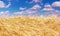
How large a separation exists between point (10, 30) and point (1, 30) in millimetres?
198

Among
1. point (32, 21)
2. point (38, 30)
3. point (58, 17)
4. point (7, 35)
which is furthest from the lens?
point (58, 17)

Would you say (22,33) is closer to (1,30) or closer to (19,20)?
(1,30)

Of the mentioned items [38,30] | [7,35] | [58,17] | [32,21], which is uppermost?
[58,17]

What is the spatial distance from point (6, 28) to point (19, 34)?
11.5 inches

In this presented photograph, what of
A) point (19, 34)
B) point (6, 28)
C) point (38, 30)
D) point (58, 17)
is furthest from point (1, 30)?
point (58, 17)

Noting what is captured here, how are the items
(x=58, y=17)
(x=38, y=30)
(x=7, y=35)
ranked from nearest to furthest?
1. (x=7, y=35)
2. (x=38, y=30)
3. (x=58, y=17)

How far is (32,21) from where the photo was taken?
4004 mm

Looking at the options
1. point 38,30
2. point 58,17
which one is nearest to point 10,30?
point 38,30

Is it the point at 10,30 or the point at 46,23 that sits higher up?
the point at 46,23

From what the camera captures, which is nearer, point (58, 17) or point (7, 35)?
point (7, 35)

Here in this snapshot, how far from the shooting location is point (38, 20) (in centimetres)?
414

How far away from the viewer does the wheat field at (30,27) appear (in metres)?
3.29

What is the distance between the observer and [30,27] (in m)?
3.62

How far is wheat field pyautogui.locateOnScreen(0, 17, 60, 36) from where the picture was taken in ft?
10.8
